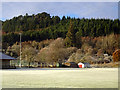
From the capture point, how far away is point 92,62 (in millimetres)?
43969

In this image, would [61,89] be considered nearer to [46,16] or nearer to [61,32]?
[61,32]

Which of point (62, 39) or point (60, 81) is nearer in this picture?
point (60, 81)

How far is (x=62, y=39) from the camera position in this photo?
189 ft

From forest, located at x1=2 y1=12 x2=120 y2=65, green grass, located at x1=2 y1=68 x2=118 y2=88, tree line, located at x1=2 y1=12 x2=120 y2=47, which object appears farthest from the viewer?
tree line, located at x1=2 y1=12 x2=120 y2=47

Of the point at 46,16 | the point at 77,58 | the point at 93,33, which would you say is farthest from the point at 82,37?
the point at 46,16

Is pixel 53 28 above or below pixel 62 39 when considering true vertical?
above

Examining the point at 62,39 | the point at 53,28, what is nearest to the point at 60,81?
the point at 62,39

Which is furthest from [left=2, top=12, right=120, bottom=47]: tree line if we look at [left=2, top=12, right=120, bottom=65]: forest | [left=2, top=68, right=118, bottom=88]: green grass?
[left=2, top=68, right=118, bottom=88]: green grass

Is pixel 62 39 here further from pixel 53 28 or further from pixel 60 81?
pixel 60 81

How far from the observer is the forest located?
4624 centimetres

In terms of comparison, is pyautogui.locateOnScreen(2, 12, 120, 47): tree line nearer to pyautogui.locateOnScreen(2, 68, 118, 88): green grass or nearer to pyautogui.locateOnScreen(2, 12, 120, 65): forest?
pyautogui.locateOnScreen(2, 12, 120, 65): forest

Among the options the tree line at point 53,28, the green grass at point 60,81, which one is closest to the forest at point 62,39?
the tree line at point 53,28

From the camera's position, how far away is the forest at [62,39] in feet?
152

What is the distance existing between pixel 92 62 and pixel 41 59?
1171 cm
